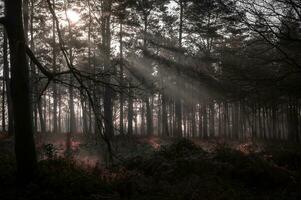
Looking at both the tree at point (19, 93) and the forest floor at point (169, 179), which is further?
the tree at point (19, 93)

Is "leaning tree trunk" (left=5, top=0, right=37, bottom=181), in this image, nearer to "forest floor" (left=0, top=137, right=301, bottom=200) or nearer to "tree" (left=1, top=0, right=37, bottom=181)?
"tree" (left=1, top=0, right=37, bottom=181)

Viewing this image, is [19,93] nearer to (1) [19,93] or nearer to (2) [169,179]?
(1) [19,93]

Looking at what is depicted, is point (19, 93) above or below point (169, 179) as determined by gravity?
above

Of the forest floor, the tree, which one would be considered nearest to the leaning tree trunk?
the tree

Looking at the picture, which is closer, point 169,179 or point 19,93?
point 19,93

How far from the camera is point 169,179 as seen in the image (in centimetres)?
1088

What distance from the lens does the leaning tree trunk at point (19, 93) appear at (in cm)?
831

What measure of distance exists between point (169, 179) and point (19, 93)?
18.2 ft

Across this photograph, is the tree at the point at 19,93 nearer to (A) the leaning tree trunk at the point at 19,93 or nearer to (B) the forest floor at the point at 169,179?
(A) the leaning tree trunk at the point at 19,93

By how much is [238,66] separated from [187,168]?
4.37 metres

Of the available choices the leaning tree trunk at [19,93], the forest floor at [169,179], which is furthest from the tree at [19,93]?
the forest floor at [169,179]

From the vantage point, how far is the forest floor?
8.16 metres

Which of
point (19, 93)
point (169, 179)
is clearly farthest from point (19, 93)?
point (169, 179)

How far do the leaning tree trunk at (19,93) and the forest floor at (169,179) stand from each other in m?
0.45
